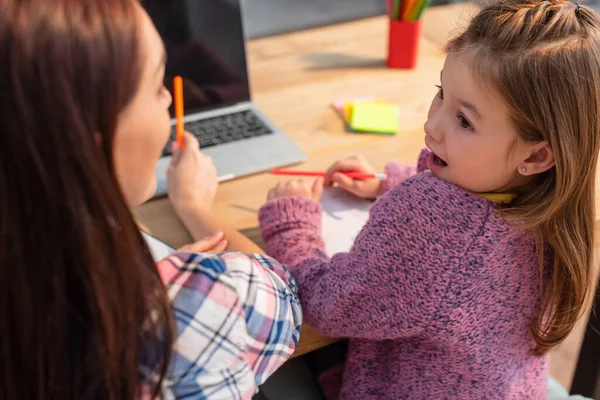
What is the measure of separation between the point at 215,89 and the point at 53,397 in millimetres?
740

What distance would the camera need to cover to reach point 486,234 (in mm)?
701

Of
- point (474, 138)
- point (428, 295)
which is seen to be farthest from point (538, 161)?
point (428, 295)

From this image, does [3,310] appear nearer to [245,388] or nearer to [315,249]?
[245,388]

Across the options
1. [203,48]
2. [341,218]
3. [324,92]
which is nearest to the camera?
[341,218]

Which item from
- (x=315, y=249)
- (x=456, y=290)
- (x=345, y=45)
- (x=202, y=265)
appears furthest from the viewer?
(x=345, y=45)

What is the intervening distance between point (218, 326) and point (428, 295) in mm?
257

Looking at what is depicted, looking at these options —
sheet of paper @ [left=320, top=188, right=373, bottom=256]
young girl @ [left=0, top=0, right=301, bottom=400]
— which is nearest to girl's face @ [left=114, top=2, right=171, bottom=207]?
young girl @ [left=0, top=0, right=301, bottom=400]

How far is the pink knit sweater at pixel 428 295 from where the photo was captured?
2.33 ft

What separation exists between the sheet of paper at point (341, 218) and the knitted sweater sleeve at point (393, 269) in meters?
0.11

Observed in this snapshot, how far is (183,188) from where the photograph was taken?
991 millimetres

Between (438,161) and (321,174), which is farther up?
(438,161)

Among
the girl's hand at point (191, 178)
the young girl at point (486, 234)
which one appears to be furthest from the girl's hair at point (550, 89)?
the girl's hand at point (191, 178)

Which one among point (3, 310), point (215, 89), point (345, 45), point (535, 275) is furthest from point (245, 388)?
point (345, 45)

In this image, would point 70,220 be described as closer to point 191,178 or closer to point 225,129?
point 191,178
